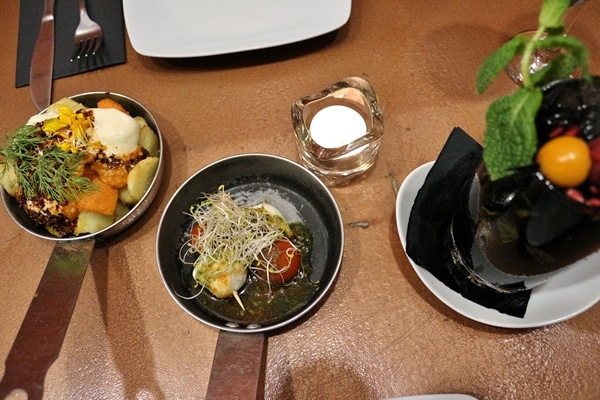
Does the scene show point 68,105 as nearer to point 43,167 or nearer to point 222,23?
point 43,167

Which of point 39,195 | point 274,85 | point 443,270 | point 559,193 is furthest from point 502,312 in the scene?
point 39,195

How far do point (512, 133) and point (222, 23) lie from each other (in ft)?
2.47

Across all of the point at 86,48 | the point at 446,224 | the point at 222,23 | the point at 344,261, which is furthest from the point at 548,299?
the point at 86,48

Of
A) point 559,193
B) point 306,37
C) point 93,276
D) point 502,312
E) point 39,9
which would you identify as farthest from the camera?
point 39,9

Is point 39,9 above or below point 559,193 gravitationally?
below

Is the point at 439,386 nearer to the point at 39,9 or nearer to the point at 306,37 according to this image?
the point at 306,37

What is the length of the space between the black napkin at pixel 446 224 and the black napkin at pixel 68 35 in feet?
2.45

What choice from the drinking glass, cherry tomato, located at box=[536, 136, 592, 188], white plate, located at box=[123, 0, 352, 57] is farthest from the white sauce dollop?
the drinking glass

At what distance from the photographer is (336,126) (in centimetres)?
89

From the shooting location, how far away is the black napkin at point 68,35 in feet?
3.45

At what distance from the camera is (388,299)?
32.1 inches

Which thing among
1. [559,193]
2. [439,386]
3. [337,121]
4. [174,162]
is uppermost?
[559,193]

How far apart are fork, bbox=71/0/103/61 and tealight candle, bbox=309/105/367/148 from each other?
1.83ft

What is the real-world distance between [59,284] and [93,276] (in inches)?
4.2
